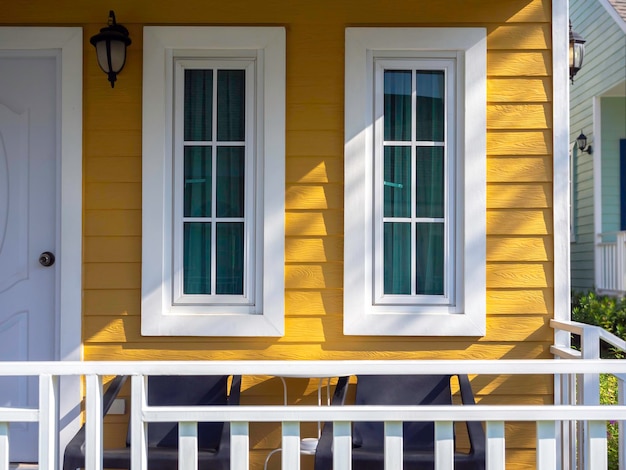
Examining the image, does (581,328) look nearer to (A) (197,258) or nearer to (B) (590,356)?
(B) (590,356)

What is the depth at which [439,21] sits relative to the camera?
3686mm

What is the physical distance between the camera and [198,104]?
3736 millimetres

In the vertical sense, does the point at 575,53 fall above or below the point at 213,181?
above

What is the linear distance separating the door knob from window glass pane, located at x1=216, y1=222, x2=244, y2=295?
84 cm

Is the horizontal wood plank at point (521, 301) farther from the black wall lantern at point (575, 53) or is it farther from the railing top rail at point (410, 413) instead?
the black wall lantern at point (575, 53)

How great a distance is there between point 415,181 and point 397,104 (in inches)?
15.9

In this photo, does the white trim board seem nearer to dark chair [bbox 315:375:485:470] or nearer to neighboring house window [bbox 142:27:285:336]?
neighboring house window [bbox 142:27:285:336]

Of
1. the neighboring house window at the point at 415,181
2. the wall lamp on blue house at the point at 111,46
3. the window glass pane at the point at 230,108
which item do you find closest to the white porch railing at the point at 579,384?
the neighboring house window at the point at 415,181


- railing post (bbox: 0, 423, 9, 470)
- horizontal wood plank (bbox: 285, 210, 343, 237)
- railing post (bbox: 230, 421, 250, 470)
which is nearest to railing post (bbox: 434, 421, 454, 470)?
railing post (bbox: 230, 421, 250, 470)

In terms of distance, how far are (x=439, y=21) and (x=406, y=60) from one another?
0.25 m

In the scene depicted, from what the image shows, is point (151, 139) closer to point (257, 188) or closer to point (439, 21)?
point (257, 188)

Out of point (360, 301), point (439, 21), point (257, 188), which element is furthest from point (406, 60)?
point (360, 301)

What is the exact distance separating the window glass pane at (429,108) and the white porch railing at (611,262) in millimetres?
4638

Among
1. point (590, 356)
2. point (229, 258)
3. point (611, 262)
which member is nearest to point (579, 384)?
point (590, 356)
